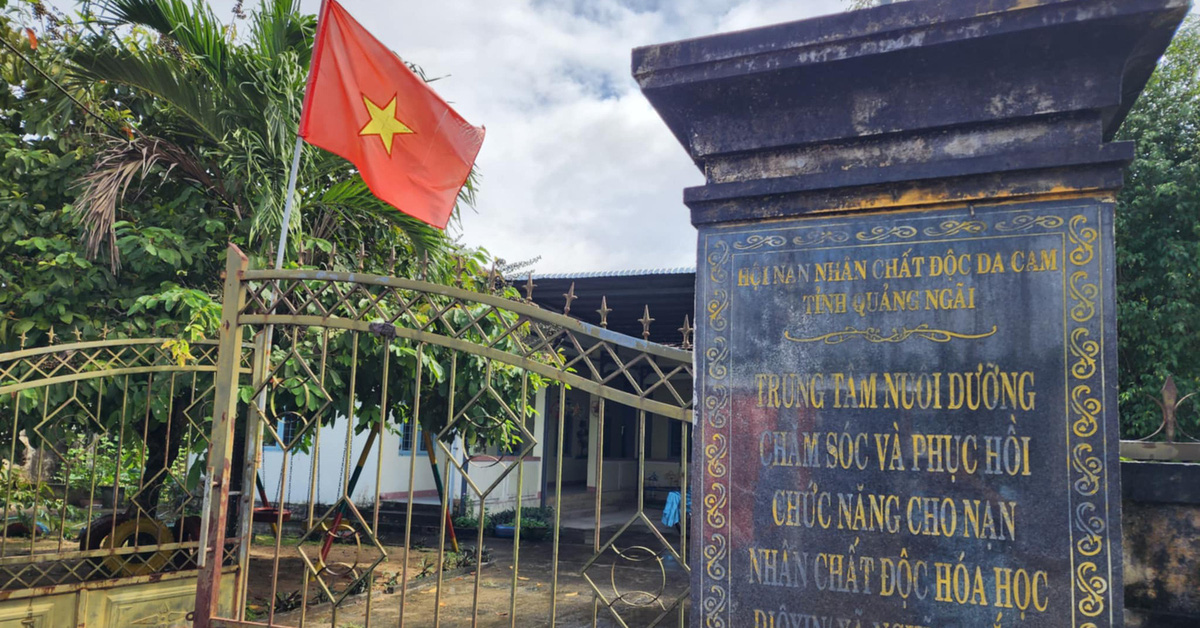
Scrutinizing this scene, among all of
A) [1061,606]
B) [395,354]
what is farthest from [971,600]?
[395,354]

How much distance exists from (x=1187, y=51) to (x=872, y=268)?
11.3m

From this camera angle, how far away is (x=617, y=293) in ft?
37.2

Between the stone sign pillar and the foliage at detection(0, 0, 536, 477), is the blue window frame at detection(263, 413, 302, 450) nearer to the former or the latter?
the foliage at detection(0, 0, 536, 477)

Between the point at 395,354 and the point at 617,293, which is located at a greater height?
the point at 617,293

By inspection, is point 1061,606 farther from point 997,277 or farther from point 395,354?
point 395,354

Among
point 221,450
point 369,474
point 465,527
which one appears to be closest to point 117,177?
point 221,450

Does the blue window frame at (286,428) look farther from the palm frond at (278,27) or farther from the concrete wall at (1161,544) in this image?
the concrete wall at (1161,544)

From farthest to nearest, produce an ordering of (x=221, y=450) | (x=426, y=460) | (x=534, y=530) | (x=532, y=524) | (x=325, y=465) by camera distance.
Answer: (x=426, y=460) → (x=325, y=465) → (x=532, y=524) → (x=534, y=530) → (x=221, y=450)

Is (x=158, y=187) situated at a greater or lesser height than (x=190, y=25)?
lesser

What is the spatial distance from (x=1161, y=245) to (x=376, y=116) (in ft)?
32.2

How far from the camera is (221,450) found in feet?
11.7

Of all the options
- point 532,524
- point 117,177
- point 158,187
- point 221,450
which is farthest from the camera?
point 532,524

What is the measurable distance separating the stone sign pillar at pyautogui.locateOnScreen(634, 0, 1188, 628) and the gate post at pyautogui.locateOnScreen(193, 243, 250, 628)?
2081mm

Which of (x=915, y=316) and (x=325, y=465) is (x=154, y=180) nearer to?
(x=915, y=316)
